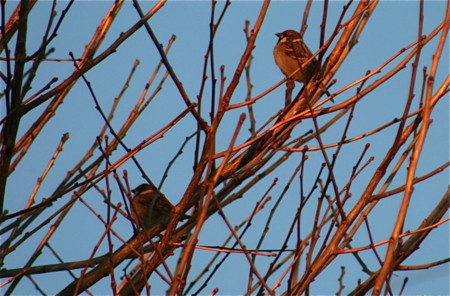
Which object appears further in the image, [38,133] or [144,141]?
[38,133]

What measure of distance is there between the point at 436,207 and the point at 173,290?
1474mm

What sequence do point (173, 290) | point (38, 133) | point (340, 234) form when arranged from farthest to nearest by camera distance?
point (38, 133) → point (340, 234) → point (173, 290)

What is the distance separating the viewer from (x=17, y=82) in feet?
10.3

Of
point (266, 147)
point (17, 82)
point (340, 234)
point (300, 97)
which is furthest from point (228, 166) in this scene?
point (17, 82)

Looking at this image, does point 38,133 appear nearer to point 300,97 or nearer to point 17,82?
point 17,82

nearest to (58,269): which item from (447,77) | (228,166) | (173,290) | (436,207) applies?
(228,166)

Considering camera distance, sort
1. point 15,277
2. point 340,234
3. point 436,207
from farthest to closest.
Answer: point 15,277
point 436,207
point 340,234

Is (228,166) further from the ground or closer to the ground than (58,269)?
further from the ground

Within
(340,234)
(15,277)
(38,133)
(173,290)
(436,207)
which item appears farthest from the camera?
(38,133)

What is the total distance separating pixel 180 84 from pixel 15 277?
129 centimetres

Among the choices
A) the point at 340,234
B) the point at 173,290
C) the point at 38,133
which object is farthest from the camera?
the point at 38,133

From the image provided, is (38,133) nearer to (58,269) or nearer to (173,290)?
(58,269)

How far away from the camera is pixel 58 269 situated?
3.67 metres

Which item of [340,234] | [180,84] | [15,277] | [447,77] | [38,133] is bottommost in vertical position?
[340,234]
